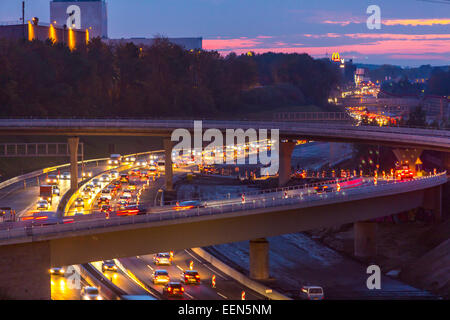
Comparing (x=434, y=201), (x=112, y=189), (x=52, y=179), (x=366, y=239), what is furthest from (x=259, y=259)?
(x=52, y=179)

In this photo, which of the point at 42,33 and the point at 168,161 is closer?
the point at 168,161

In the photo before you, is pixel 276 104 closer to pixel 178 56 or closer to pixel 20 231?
pixel 178 56

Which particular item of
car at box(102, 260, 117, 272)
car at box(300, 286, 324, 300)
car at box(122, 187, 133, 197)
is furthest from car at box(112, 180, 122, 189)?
car at box(300, 286, 324, 300)

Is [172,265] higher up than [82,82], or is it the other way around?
[82,82]

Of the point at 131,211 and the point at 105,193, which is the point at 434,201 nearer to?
the point at 105,193

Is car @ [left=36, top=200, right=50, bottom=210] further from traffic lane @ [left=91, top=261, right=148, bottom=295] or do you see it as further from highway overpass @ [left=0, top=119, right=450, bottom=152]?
highway overpass @ [left=0, top=119, right=450, bottom=152]

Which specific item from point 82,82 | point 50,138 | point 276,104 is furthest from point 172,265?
point 276,104
